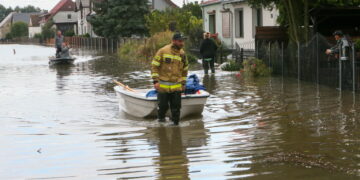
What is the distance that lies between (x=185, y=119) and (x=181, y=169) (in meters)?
4.36

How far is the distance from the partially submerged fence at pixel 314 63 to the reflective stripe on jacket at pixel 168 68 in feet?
18.2

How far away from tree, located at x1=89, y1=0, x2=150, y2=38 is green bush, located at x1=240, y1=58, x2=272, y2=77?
1268 inches

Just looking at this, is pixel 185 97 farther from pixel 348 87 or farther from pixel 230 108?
pixel 348 87

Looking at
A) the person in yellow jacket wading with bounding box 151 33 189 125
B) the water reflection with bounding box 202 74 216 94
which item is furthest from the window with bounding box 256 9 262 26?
the person in yellow jacket wading with bounding box 151 33 189 125

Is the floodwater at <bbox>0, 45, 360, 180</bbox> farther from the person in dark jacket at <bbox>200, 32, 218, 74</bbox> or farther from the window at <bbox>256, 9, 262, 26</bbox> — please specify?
the window at <bbox>256, 9, 262, 26</bbox>

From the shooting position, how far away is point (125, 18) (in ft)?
177

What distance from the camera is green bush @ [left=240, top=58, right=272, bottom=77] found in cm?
2102

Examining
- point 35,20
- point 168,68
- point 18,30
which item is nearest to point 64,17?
point 35,20

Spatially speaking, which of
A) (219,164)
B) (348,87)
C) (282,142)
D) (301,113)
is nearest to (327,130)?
(282,142)

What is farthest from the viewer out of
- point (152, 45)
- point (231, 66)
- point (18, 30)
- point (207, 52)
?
point (18, 30)

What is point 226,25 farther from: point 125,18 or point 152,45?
point 125,18

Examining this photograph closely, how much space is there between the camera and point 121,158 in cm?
816

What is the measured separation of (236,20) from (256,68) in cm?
1306

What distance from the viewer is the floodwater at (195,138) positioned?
7.34m
